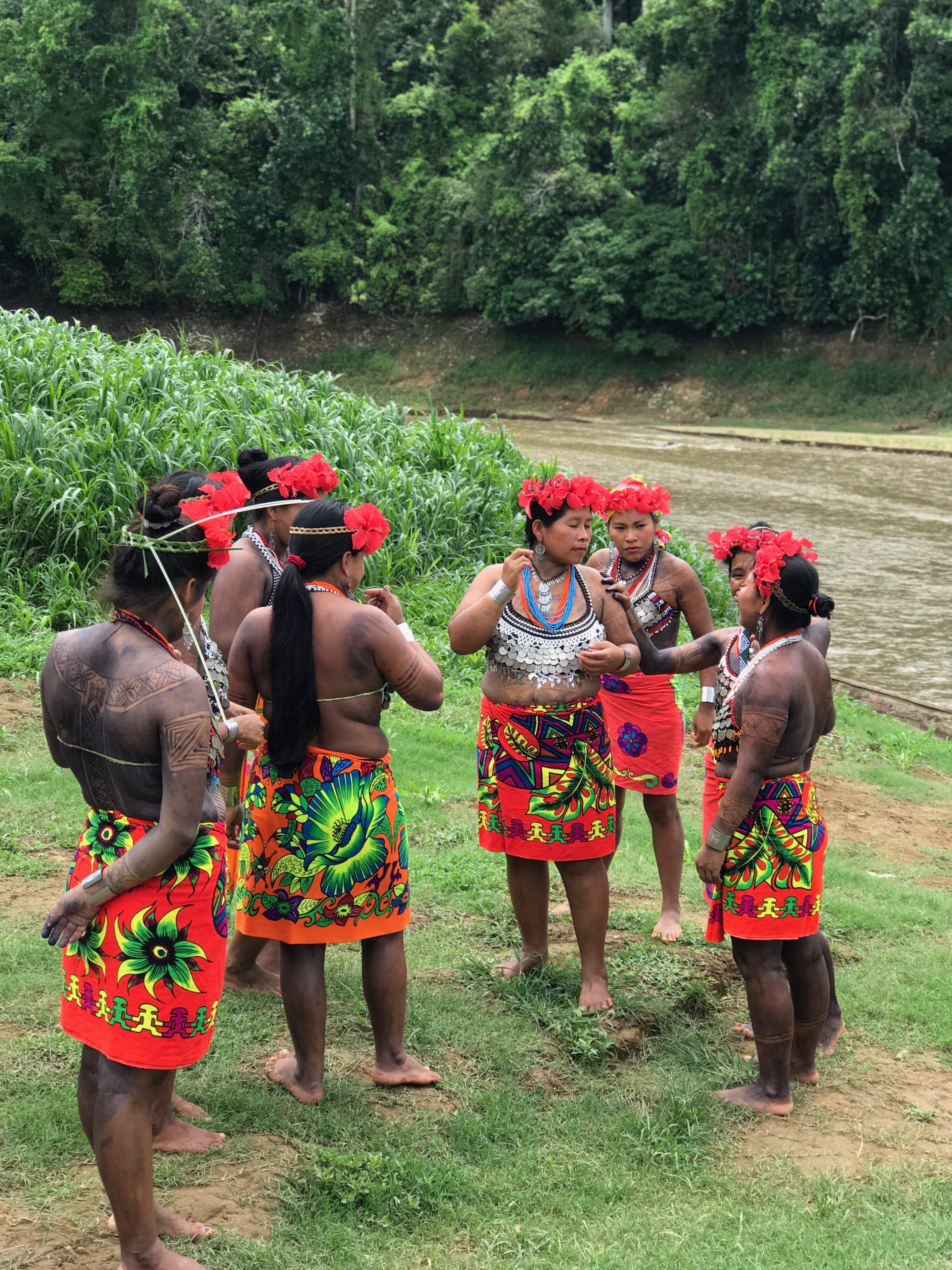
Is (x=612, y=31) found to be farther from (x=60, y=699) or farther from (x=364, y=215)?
(x=60, y=699)

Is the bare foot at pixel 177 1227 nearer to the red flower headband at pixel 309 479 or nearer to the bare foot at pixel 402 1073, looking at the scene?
the bare foot at pixel 402 1073

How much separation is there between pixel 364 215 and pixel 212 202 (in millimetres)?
5110

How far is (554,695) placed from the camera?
4352 millimetres

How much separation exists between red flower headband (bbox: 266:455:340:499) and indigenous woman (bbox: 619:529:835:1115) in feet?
4.81

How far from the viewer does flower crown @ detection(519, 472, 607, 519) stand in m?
4.31

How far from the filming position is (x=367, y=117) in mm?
40281

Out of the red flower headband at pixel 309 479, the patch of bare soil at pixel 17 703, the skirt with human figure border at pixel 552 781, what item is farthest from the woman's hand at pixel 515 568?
the patch of bare soil at pixel 17 703

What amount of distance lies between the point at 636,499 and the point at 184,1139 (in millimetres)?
3159

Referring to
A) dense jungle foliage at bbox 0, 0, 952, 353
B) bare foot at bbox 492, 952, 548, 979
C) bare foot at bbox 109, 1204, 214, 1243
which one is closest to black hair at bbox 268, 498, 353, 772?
bare foot at bbox 109, 1204, 214, 1243

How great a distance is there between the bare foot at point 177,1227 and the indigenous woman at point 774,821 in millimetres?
1844

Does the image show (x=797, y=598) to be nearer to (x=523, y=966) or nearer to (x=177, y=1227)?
(x=523, y=966)

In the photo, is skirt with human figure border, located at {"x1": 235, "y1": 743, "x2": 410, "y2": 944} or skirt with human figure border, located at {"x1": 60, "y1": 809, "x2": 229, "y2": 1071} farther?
skirt with human figure border, located at {"x1": 235, "y1": 743, "x2": 410, "y2": 944}

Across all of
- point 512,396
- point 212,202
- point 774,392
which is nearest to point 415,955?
A: point 774,392

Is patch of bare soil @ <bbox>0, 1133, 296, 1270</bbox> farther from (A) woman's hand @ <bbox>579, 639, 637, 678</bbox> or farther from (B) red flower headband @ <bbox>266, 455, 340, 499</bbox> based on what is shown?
(B) red flower headband @ <bbox>266, 455, 340, 499</bbox>
